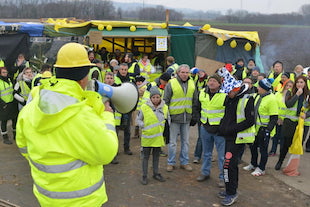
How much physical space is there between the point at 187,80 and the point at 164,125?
101 centimetres

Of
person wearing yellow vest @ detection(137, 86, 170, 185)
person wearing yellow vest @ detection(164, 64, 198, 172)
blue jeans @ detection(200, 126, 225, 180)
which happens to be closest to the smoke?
person wearing yellow vest @ detection(164, 64, 198, 172)

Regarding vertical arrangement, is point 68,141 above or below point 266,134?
above

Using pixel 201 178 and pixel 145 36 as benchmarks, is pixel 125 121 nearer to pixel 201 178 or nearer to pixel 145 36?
pixel 201 178

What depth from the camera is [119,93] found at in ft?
8.47

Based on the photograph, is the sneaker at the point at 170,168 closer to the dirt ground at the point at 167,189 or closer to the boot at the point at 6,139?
the dirt ground at the point at 167,189

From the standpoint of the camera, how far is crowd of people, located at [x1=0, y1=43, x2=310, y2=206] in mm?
2143

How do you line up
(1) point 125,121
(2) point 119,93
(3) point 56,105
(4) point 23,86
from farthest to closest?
(4) point 23,86 < (1) point 125,121 < (2) point 119,93 < (3) point 56,105

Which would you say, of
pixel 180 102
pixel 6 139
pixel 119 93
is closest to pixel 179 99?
pixel 180 102

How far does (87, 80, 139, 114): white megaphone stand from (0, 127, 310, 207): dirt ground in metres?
2.69

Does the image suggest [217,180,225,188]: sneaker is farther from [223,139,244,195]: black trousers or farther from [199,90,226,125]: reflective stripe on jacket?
[199,90,226,125]: reflective stripe on jacket

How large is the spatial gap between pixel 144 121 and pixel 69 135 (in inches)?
142

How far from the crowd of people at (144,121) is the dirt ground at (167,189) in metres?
0.18

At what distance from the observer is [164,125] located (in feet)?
19.0

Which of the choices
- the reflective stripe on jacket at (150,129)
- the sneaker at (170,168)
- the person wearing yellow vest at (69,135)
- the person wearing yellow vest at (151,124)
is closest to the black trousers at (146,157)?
the person wearing yellow vest at (151,124)
